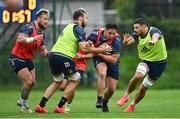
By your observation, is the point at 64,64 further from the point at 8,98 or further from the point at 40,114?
the point at 8,98

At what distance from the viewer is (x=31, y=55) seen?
18.9 m

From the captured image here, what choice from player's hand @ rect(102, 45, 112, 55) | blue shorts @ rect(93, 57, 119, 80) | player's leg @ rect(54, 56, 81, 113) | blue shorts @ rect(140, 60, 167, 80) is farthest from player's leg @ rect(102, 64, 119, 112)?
player's leg @ rect(54, 56, 81, 113)

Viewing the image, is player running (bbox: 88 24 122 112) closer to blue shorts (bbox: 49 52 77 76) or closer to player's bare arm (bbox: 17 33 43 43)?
blue shorts (bbox: 49 52 77 76)

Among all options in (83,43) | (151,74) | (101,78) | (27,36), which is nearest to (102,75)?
(101,78)

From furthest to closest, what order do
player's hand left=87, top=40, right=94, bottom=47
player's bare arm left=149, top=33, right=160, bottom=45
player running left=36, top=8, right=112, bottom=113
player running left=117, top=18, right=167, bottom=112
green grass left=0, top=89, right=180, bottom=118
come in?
player running left=117, top=18, right=167, bottom=112, player's bare arm left=149, top=33, right=160, bottom=45, player's hand left=87, top=40, right=94, bottom=47, player running left=36, top=8, right=112, bottom=113, green grass left=0, top=89, right=180, bottom=118

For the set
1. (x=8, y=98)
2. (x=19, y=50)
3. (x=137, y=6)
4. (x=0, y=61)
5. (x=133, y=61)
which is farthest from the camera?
(x=137, y=6)

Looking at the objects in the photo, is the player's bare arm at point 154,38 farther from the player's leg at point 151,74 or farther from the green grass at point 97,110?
the green grass at point 97,110

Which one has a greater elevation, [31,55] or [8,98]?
[31,55]

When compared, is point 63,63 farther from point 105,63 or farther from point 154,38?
point 154,38

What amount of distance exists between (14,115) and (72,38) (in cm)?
200

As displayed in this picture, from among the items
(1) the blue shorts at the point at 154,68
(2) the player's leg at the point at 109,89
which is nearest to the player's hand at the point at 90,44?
(2) the player's leg at the point at 109,89

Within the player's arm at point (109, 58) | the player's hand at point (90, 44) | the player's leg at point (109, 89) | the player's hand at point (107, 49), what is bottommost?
the player's leg at point (109, 89)

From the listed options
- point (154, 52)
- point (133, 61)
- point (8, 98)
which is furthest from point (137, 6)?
point (154, 52)

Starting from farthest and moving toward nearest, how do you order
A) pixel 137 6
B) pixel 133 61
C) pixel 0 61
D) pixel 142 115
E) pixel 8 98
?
pixel 137 6, pixel 133 61, pixel 0 61, pixel 8 98, pixel 142 115
